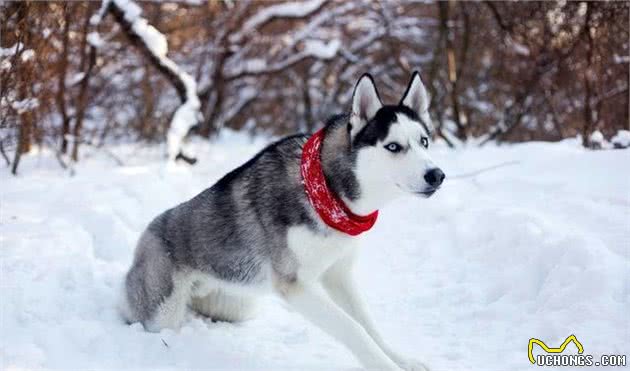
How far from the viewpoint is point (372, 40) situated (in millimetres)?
13438

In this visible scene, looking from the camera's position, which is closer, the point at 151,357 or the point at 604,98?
the point at 151,357

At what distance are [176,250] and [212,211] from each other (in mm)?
326

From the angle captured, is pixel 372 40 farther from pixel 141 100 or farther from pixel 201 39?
pixel 141 100

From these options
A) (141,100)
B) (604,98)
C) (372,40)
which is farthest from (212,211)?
(372,40)

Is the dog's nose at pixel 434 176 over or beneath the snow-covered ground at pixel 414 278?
over

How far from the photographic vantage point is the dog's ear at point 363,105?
10.4ft

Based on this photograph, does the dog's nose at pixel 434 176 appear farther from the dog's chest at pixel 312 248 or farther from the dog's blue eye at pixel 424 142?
the dog's chest at pixel 312 248

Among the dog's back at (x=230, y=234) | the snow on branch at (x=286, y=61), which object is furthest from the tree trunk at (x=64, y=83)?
the snow on branch at (x=286, y=61)

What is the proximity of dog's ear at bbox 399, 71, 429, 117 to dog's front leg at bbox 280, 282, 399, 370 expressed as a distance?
44.5 inches

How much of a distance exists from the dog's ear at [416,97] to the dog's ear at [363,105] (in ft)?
0.71

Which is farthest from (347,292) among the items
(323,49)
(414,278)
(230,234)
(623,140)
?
(323,49)

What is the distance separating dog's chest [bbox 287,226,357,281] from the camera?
324 centimetres

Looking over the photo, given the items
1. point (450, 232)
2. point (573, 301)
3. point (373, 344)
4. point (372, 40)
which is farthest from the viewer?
point (372, 40)

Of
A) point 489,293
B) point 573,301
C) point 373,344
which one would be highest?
point 373,344
